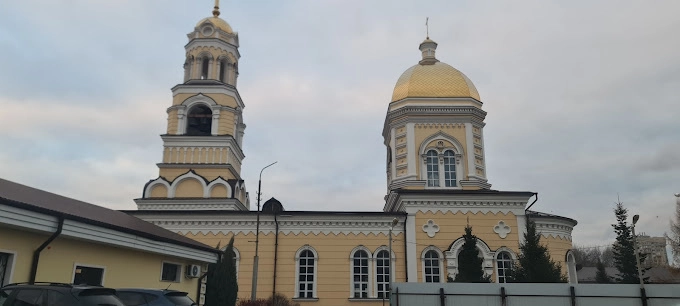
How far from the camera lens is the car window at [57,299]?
681 cm

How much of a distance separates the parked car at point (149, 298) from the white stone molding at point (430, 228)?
1515 cm

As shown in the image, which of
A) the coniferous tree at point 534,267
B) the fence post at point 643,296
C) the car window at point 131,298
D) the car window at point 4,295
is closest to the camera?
the car window at point 4,295

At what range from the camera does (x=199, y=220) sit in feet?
75.3

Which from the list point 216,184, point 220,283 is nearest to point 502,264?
point 220,283

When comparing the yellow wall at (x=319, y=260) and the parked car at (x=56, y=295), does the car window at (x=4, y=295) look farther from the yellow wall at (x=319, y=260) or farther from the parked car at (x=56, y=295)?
the yellow wall at (x=319, y=260)

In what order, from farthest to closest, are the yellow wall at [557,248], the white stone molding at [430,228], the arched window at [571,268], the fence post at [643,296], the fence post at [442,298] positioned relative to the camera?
the arched window at [571,268] < the yellow wall at [557,248] < the white stone molding at [430,228] < the fence post at [442,298] < the fence post at [643,296]

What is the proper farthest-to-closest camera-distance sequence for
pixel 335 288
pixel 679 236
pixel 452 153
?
pixel 679 236
pixel 452 153
pixel 335 288

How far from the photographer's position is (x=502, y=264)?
2220cm

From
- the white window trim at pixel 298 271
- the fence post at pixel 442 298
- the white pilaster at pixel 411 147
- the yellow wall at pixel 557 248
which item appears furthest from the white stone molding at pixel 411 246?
the fence post at pixel 442 298

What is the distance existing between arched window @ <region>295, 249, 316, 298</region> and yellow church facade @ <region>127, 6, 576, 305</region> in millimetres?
45

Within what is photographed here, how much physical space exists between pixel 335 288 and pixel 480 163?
977cm

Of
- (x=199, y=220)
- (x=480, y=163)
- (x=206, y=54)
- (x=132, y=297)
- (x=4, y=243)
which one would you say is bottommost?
(x=132, y=297)

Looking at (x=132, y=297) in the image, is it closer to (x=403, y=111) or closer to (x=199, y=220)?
(x=199, y=220)

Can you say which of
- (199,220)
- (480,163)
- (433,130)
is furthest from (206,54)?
(480,163)
